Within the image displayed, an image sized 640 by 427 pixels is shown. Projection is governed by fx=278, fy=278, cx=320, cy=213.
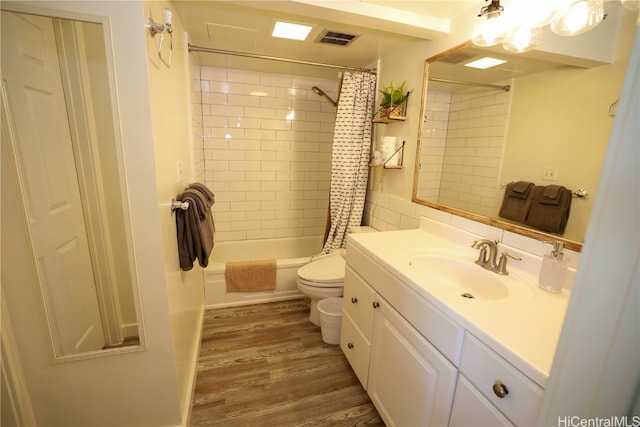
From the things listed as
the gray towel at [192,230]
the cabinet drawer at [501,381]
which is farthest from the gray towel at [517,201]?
the gray towel at [192,230]

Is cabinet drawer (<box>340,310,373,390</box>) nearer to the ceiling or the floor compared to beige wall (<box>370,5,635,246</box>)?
nearer to the floor

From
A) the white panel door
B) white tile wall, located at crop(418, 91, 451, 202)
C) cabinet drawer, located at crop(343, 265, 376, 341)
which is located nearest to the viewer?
the white panel door

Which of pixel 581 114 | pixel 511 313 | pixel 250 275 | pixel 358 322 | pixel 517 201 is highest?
pixel 581 114

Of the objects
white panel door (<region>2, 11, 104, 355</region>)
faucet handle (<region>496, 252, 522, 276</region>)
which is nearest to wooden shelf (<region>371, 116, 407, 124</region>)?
faucet handle (<region>496, 252, 522, 276</region>)

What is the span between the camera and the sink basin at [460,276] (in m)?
1.17

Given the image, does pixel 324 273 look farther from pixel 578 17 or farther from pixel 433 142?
pixel 578 17

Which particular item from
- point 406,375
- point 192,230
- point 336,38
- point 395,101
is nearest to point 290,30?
point 336,38

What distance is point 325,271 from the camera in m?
2.10

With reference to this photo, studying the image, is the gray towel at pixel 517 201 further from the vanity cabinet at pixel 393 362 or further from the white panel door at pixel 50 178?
the white panel door at pixel 50 178

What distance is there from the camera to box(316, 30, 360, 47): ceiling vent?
186 centimetres

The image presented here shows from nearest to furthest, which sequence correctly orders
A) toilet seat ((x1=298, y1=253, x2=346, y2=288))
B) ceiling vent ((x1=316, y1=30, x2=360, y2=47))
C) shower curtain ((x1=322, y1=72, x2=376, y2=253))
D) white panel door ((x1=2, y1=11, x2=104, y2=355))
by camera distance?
white panel door ((x1=2, y1=11, x2=104, y2=355)) → ceiling vent ((x1=316, y1=30, x2=360, y2=47)) → toilet seat ((x1=298, y1=253, x2=346, y2=288)) → shower curtain ((x1=322, y1=72, x2=376, y2=253))

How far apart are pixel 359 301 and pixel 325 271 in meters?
0.61

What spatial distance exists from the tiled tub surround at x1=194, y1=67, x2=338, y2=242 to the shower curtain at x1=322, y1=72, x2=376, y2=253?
0.73 m

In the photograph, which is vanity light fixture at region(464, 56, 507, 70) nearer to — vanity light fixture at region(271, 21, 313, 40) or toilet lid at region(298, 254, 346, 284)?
vanity light fixture at region(271, 21, 313, 40)
